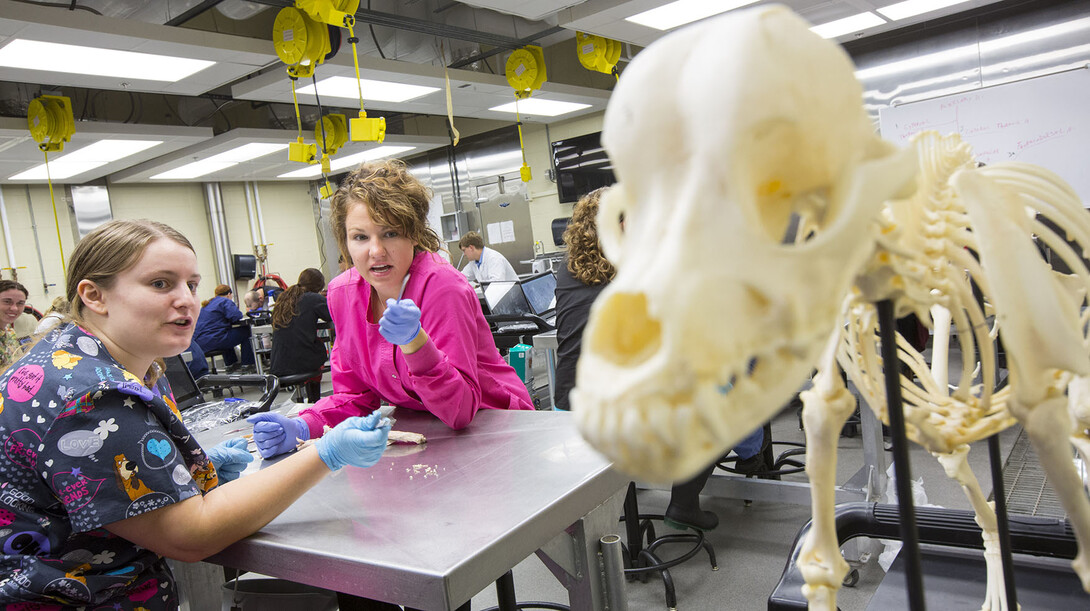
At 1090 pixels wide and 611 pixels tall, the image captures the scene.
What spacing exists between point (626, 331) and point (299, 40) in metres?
4.67

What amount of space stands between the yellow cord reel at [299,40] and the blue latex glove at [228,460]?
359cm

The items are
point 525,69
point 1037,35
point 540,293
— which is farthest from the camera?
point 525,69

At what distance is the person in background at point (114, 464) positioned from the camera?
117 cm

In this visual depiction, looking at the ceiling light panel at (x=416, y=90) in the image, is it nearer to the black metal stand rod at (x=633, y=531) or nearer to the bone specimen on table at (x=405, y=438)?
the black metal stand rod at (x=633, y=531)

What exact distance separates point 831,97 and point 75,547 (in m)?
1.37

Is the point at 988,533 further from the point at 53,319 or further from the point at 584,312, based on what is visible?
the point at 53,319

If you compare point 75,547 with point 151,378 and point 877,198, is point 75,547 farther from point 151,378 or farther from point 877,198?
point 877,198

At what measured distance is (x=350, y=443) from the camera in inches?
51.8

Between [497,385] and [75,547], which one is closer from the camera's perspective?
[75,547]

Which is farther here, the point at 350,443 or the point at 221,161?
the point at 221,161

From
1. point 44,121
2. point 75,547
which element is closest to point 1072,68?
point 75,547

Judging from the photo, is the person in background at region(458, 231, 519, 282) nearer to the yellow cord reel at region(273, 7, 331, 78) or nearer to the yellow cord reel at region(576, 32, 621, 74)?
the yellow cord reel at region(576, 32, 621, 74)

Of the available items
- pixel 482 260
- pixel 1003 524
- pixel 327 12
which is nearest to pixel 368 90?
pixel 482 260

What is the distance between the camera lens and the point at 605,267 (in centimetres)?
285
